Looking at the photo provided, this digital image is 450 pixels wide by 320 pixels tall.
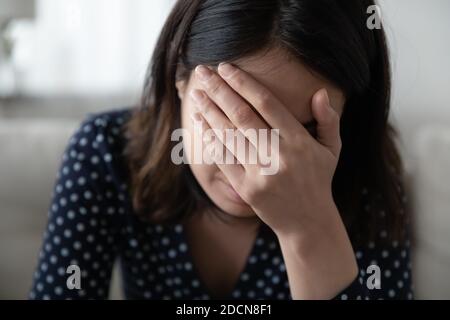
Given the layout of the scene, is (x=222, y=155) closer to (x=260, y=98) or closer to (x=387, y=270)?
(x=260, y=98)

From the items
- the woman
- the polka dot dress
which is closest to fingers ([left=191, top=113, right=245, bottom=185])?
the woman

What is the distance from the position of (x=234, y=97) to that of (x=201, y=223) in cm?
30

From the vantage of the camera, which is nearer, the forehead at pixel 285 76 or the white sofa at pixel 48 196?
the forehead at pixel 285 76

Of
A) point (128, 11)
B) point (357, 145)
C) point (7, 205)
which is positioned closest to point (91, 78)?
point (128, 11)

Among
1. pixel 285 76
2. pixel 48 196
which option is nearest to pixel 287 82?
pixel 285 76

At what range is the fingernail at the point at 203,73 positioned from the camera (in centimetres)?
47

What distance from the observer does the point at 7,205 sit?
0.87 meters

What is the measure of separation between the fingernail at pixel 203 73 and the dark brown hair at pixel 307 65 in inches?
0.5

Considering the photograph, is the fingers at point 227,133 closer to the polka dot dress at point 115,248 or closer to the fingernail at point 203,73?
the fingernail at point 203,73

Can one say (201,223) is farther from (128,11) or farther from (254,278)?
(128,11)

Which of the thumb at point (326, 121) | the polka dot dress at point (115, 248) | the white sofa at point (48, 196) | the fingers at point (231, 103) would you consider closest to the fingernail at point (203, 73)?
the fingers at point (231, 103)

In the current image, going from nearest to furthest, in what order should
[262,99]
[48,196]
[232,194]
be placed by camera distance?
1. [262,99]
2. [232,194]
3. [48,196]

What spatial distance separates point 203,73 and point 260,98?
0.22 ft

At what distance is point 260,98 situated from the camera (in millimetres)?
A: 445
